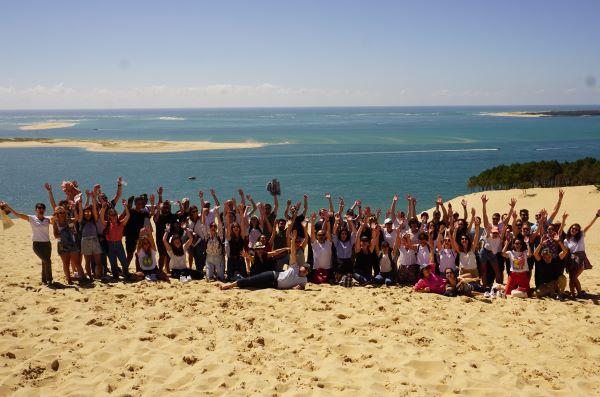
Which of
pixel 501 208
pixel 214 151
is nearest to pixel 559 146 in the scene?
pixel 214 151

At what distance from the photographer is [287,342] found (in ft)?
21.4

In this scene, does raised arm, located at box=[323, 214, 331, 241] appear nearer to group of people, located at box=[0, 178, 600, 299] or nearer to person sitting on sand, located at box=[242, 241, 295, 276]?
group of people, located at box=[0, 178, 600, 299]

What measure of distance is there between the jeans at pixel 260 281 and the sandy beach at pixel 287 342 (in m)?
0.35

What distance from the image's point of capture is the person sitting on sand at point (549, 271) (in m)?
8.65

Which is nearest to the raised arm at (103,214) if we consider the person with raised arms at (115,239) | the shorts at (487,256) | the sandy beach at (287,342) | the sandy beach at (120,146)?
the person with raised arms at (115,239)

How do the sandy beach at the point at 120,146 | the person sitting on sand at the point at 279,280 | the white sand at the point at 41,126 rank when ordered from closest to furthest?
the person sitting on sand at the point at 279,280
the sandy beach at the point at 120,146
the white sand at the point at 41,126

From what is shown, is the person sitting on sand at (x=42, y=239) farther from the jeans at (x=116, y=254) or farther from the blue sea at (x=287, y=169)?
the blue sea at (x=287, y=169)

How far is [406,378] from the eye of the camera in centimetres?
561

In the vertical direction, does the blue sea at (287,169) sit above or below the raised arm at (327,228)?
below

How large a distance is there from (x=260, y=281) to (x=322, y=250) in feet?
4.47

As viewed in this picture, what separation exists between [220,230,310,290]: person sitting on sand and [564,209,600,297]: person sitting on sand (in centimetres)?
472

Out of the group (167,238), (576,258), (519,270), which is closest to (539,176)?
(576,258)

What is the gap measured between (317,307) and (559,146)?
242ft

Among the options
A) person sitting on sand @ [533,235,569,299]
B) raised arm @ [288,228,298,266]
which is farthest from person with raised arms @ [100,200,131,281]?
person sitting on sand @ [533,235,569,299]
